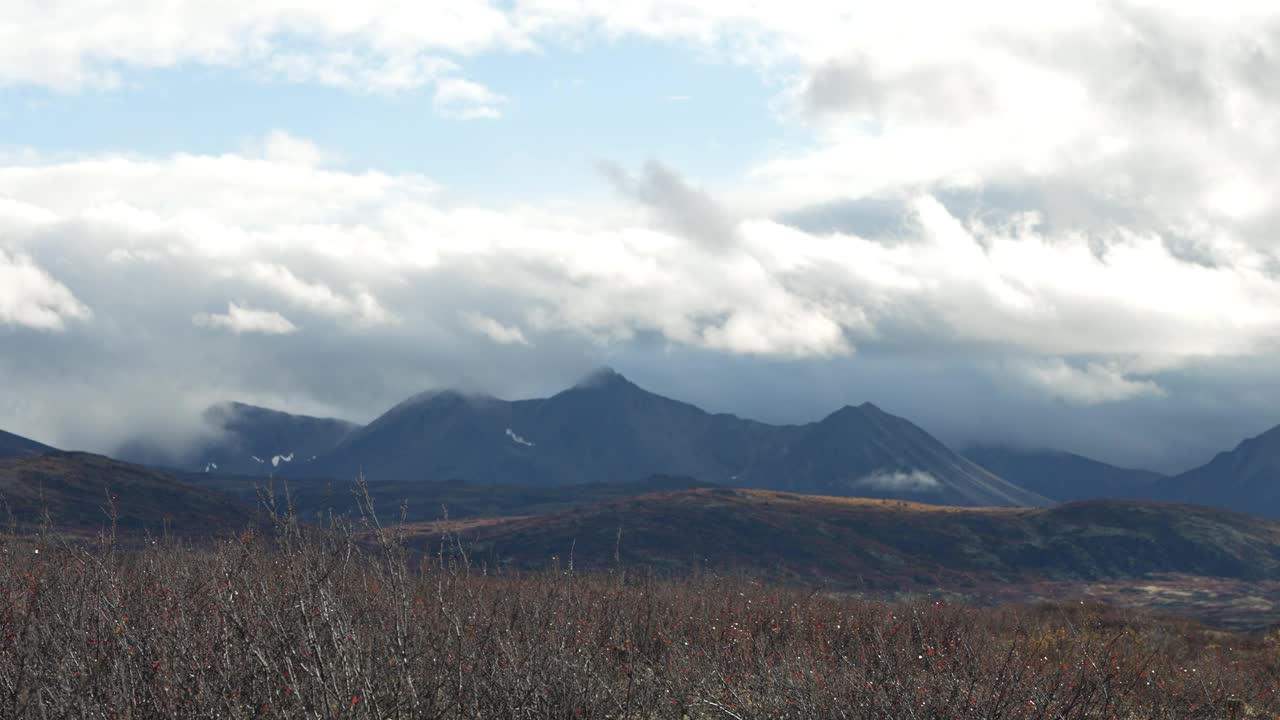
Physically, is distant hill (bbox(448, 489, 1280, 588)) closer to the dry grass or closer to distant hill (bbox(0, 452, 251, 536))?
distant hill (bbox(0, 452, 251, 536))

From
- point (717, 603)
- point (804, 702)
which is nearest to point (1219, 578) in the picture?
point (717, 603)

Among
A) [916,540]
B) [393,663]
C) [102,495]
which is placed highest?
[393,663]

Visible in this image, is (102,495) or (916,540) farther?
(916,540)

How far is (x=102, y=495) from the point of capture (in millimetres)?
176250

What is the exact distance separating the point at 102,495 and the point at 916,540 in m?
131

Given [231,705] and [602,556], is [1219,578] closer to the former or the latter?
[602,556]

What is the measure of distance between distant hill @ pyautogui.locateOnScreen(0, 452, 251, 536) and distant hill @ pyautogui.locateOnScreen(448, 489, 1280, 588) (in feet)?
119

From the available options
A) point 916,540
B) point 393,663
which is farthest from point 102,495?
point 393,663

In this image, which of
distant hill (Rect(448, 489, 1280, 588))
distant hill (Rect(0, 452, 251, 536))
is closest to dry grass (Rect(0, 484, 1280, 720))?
distant hill (Rect(448, 489, 1280, 588))

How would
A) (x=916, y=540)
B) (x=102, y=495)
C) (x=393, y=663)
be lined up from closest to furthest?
(x=393, y=663) < (x=102, y=495) < (x=916, y=540)

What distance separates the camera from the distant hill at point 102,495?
15675cm

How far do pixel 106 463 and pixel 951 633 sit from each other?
19282 cm

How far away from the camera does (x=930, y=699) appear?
700 inches

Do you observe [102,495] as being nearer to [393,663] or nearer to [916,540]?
[916,540]
